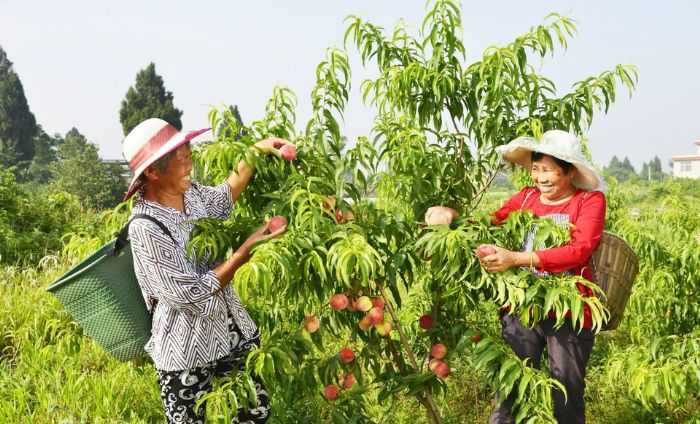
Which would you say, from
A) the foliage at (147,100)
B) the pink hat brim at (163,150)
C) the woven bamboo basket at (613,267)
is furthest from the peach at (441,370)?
the foliage at (147,100)

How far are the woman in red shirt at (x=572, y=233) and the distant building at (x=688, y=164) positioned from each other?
6690cm

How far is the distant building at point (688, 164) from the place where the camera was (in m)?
63.2

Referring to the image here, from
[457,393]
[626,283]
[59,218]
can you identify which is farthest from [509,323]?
[59,218]

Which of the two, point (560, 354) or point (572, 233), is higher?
point (572, 233)

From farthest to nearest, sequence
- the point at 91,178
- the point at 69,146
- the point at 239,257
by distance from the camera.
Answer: the point at 69,146
the point at 91,178
the point at 239,257

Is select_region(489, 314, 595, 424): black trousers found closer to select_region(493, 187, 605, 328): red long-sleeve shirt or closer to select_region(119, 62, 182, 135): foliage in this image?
select_region(493, 187, 605, 328): red long-sleeve shirt

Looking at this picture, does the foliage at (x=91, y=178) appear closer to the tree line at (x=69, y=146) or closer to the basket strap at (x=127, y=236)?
the tree line at (x=69, y=146)

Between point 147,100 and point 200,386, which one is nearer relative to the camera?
point 200,386

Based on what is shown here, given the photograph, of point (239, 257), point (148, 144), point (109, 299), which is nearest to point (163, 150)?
point (148, 144)

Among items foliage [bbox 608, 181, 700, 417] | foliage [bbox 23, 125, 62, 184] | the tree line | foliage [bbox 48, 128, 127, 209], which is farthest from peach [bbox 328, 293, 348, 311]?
foliage [bbox 23, 125, 62, 184]

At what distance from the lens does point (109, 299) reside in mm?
2324

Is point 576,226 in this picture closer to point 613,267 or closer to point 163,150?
point 613,267

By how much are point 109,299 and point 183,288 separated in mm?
353

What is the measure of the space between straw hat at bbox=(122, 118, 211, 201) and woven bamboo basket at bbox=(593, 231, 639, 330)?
1.53 meters
